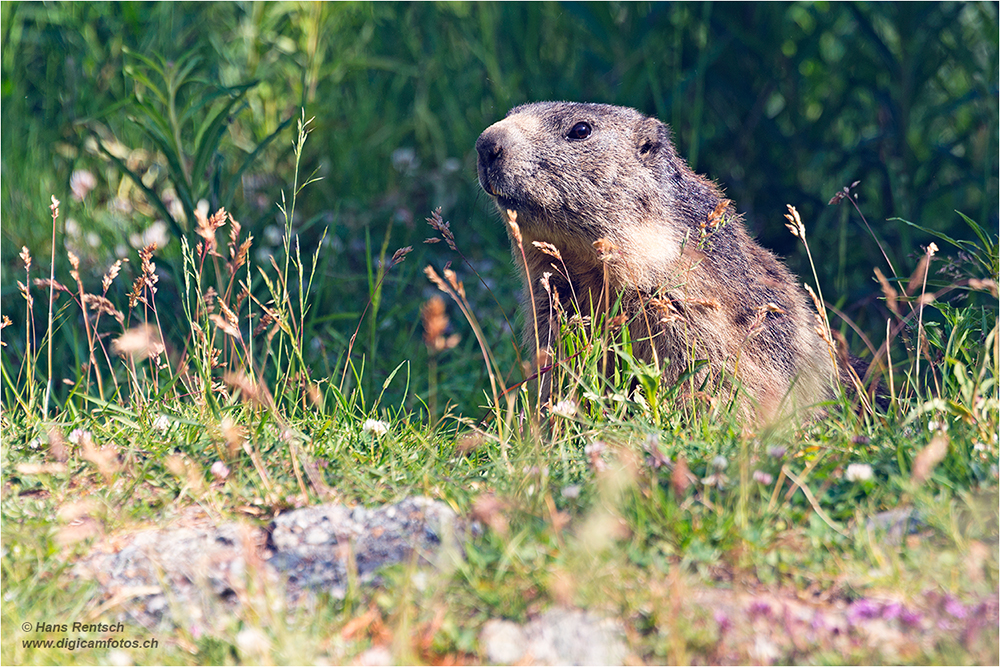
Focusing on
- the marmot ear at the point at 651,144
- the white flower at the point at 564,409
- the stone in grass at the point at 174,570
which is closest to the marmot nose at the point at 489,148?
the marmot ear at the point at 651,144

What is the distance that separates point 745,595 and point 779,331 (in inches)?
70.6

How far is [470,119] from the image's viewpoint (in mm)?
6242

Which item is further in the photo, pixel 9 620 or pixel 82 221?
pixel 82 221

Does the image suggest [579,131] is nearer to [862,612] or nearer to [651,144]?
[651,144]

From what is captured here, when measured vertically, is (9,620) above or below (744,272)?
below

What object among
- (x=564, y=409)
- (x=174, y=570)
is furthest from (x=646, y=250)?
(x=174, y=570)

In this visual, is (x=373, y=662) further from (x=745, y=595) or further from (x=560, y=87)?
(x=560, y=87)

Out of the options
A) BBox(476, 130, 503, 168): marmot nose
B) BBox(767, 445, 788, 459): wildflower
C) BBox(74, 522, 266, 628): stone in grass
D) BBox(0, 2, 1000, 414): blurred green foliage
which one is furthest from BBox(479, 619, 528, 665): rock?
BBox(0, 2, 1000, 414): blurred green foliage

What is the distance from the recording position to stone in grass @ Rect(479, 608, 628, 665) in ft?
6.81

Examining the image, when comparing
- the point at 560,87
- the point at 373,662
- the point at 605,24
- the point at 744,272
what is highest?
the point at 605,24

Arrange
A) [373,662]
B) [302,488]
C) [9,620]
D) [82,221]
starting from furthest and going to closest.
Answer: [82,221] → [302,488] → [9,620] → [373,662]

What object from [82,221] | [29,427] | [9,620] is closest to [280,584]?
[9,620]

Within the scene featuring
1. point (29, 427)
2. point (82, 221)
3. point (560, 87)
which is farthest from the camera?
point (560, 87)

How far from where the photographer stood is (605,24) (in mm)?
5492
